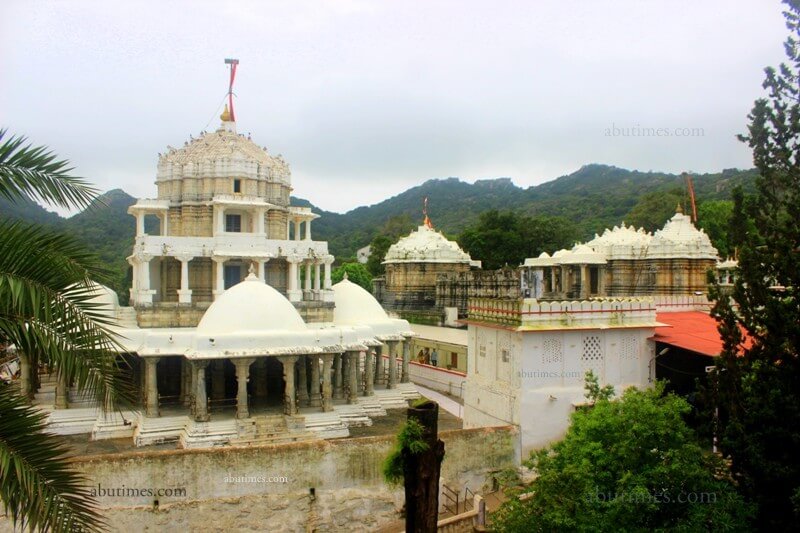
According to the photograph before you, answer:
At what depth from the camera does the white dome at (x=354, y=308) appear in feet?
84.3

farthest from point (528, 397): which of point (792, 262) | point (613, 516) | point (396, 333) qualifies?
point (396, 333)

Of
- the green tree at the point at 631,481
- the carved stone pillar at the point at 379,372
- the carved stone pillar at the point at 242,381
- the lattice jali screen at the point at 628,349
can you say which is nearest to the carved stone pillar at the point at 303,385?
the carved stone pillar at the point at 242,381

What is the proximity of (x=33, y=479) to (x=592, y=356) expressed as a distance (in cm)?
1450

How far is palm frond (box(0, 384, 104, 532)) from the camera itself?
6.49 metres

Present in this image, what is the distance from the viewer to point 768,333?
13.3m

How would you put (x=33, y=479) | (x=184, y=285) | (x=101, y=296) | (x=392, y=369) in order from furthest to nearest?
(x=392, y=369), (x=184, y=285), (x=101, y=296), (x=33, y=479)

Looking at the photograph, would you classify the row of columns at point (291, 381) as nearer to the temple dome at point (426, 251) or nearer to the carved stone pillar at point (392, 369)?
the carved stone pillar at point (392, 369)

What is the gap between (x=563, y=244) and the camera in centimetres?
6266

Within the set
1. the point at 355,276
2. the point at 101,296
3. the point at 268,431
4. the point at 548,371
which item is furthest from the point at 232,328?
the point at 355,276

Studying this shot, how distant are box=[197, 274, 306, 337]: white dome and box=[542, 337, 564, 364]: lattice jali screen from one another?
296 inches

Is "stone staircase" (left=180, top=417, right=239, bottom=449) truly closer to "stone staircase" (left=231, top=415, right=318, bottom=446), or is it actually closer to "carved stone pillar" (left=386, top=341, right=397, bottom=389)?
"stone staircase" (left=231, top=415, right=318, bottom=446)

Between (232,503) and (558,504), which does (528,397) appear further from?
(232,503)

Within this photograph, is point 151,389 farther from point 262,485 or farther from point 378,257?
point 378,257

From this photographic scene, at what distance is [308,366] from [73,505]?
15820mm
